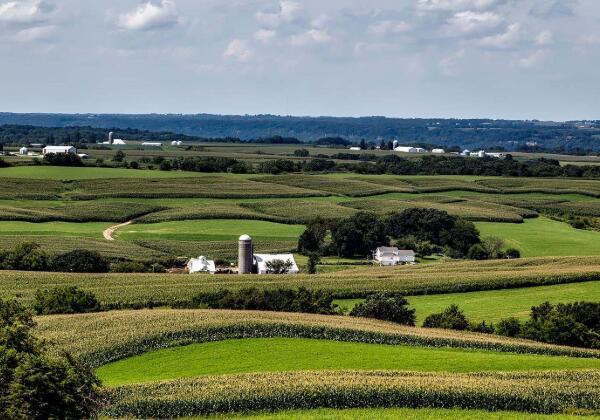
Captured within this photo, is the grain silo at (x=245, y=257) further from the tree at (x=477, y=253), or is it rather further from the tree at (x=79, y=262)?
the tree at (x=477, y=253)

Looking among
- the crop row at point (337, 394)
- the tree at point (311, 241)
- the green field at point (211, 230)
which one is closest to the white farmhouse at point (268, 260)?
the tree at point (311, 241)

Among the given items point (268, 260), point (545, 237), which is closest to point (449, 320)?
point (268, 260)

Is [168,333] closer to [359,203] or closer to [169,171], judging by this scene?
[359,203]

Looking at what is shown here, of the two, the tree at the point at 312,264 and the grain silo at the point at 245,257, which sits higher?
the grain silo at the point at 245,257

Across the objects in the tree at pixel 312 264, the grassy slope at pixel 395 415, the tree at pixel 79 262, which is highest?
the grassy slope at pixel 395 415

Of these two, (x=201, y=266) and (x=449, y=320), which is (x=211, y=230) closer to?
(x=201, y=266)

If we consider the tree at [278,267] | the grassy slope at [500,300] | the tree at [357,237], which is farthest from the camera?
the tree at [357,237]
